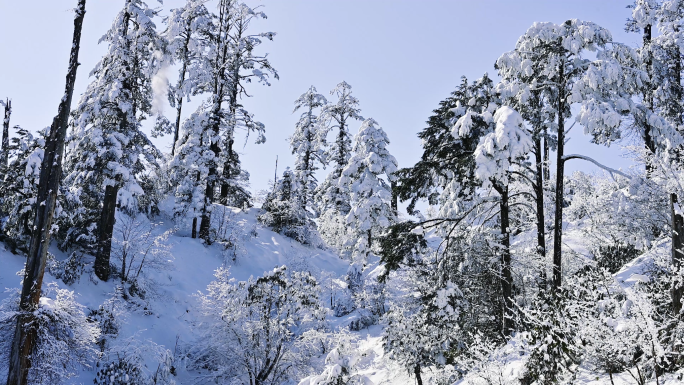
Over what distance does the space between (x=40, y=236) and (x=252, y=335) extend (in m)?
6.66

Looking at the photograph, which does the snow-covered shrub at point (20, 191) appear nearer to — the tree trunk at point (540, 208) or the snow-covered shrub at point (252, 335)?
the snow-covered shrub at point (252, 335)

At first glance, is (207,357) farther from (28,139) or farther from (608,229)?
(608,229)

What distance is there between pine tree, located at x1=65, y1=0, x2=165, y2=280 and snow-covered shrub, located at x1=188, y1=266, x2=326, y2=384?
13.9 ft

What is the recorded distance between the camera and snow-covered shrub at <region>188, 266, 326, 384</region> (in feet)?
42.5

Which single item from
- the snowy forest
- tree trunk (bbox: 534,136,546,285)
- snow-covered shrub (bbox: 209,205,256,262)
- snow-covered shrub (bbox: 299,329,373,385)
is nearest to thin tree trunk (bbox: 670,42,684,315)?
the snowy forest

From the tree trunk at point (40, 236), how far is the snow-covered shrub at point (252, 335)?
5.73 metres

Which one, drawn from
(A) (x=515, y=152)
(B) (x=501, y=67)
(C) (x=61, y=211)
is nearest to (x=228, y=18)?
(C) (x=61, y=211)

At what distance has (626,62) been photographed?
1071 cm

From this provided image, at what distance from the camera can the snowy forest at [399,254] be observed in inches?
331

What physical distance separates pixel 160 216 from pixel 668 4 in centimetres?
2605

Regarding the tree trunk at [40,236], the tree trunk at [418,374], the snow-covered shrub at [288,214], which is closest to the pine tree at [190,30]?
the snow-covered shrub at [288,214]

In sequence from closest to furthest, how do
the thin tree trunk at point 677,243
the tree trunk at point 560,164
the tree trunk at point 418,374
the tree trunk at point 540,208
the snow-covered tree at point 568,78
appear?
1. the thin tree trunk at point 677,243
2. the snow-covered tree at point 568,78
3. the tree trunk at point 560,164
4. the tree trunk at point 540,208
5. the tree trunk at point 418,374

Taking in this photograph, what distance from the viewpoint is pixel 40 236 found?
8398mm

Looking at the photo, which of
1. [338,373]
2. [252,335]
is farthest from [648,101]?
[252,335]
